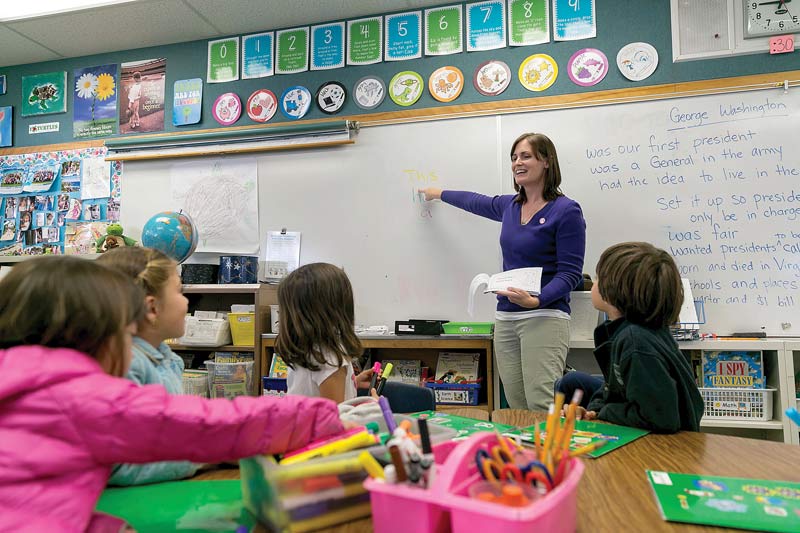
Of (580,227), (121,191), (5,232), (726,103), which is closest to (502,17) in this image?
(726,103)

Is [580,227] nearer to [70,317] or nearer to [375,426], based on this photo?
[375,426]

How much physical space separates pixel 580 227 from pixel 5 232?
12.1 ft

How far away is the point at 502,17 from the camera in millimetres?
2879

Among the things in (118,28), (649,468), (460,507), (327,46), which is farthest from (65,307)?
(118,28)

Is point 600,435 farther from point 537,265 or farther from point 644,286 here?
point 537,265

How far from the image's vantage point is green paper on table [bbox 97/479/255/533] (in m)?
0.63

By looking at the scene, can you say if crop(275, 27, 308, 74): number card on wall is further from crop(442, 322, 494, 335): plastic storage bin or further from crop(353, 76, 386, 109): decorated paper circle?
crop(442, 322, 494, 335): plastic storage bin

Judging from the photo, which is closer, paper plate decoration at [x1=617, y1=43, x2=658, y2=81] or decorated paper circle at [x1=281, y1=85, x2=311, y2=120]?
paper plate decoration at [x1=617, y1=43, x2=658, y2=81]

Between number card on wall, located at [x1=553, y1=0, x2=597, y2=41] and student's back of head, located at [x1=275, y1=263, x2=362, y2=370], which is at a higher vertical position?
number card on wall, located at [x1=553, y1=0, x2=597, y2=41]

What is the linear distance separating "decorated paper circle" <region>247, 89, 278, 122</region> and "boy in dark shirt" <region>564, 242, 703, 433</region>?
245cm

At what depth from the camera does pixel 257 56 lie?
3236 millimetres

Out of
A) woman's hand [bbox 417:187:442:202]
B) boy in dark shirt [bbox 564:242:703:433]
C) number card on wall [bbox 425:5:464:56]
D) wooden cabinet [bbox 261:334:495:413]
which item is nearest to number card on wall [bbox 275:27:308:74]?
number card on wall [bbox 425:5:464:56]

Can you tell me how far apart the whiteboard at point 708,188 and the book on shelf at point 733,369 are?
191mm

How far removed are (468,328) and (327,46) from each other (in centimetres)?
182
